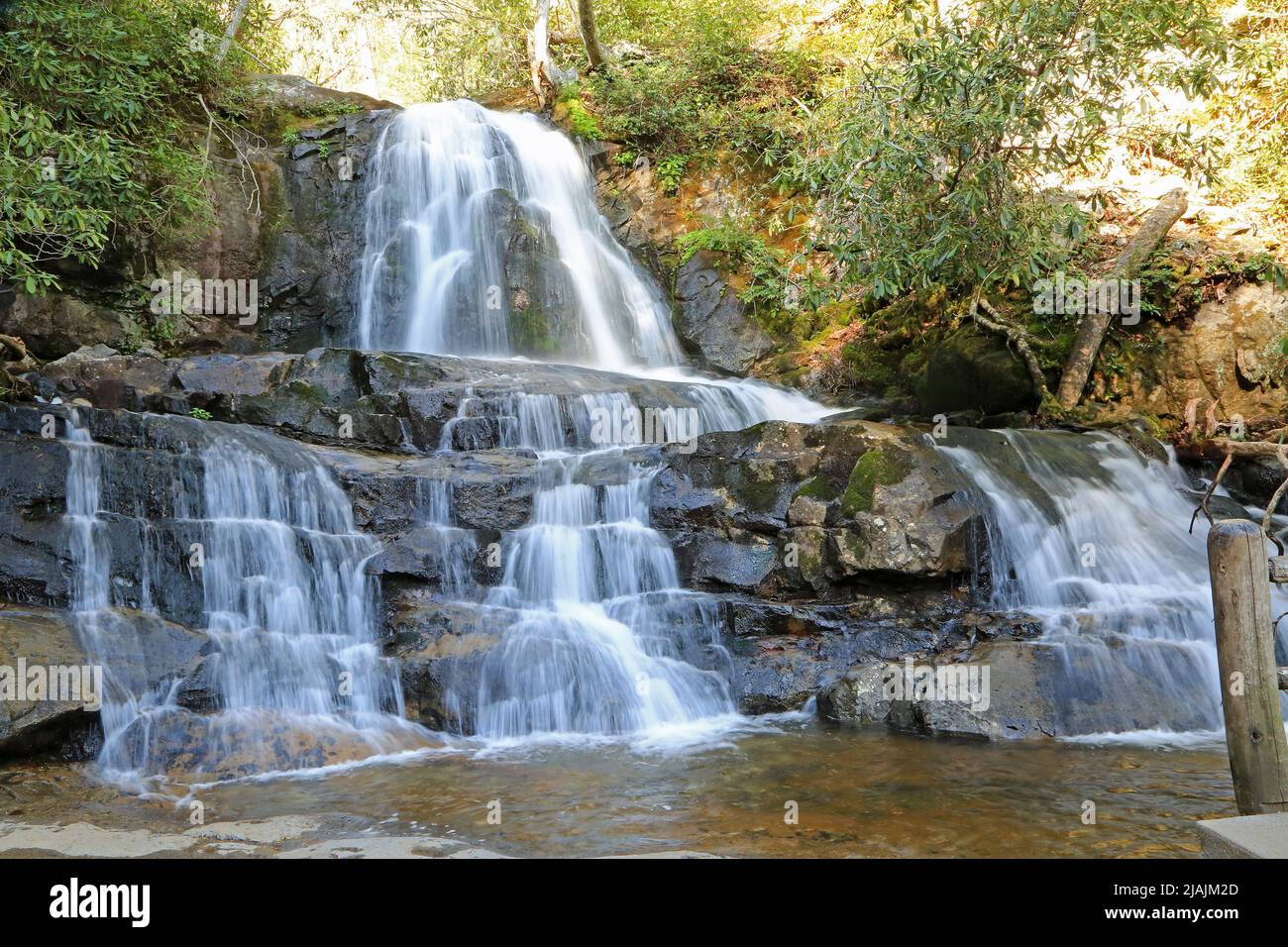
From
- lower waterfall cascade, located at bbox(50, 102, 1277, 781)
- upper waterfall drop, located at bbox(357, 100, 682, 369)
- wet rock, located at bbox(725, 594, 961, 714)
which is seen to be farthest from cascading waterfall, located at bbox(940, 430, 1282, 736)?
upper waterfall drop, located at bbox(357, 100, 682, 369)

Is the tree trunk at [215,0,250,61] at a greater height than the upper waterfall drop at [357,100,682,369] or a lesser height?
greater

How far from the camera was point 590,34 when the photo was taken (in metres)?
18.3

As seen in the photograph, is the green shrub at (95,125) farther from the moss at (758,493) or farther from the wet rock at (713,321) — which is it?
the wet rock at (713,321)

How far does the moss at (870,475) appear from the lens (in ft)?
28.1

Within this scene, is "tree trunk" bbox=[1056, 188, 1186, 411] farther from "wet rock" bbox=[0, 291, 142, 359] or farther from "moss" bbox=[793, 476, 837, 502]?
"wet rock" bbox=[0, 291, 142, 359]

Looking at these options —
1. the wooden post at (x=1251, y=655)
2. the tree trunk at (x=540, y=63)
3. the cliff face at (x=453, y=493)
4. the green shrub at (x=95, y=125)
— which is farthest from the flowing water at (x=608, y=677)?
the tree trunk at (x=540, y=63)

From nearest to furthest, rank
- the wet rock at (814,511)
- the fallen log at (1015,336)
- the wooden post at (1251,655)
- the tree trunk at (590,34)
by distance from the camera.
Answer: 1. the wooden post at (1251,655)
2. the wet rock at (814,511)
3. the fallen log at (1015,336)
4. the tree trunk at (590,34)

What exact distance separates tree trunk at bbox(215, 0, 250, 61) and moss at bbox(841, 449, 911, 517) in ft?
39.1

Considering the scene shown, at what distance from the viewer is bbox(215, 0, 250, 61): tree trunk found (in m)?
14.5

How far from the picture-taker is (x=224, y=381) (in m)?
10.7

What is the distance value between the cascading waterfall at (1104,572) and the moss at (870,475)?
920mm
